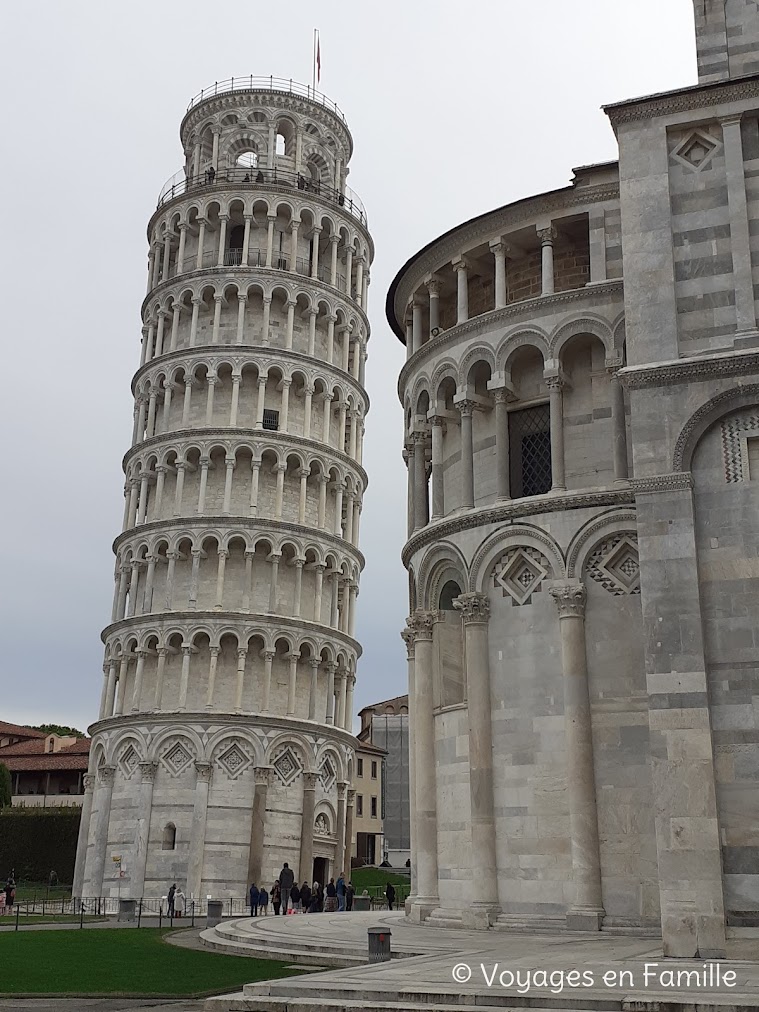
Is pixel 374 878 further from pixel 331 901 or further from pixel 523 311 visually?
pixel 523 311

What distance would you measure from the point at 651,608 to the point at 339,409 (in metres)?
41.9

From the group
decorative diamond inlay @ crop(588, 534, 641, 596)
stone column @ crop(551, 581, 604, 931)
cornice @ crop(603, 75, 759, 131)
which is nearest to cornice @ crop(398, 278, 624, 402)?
cornice @ crop(603, 75, 759, 131)

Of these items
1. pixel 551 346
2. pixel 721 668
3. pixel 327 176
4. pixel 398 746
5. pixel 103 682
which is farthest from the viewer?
pixel 398 746

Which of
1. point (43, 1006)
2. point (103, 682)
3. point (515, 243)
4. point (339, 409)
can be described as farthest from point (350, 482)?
point (43, 1006)

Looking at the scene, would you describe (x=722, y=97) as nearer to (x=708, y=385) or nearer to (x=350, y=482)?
(x=708, y=385)

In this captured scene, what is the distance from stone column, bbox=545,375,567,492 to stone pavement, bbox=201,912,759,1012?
9.99 metres

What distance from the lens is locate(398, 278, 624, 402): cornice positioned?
25.6 metres

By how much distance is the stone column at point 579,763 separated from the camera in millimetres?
22203

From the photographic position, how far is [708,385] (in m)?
18.5

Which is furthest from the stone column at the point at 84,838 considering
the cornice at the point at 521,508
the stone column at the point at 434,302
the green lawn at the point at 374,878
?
the stone column at the point at 434,302

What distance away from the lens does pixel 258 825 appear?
48344mm

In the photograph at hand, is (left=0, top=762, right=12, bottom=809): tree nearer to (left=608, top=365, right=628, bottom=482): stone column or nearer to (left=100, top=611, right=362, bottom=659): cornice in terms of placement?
(left=100, top=611, right=362, bottom=659): cornice

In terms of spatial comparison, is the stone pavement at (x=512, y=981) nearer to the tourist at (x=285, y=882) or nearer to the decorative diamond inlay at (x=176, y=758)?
the tourist at (x=285, y=882)

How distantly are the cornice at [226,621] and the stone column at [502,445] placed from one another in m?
26.9
